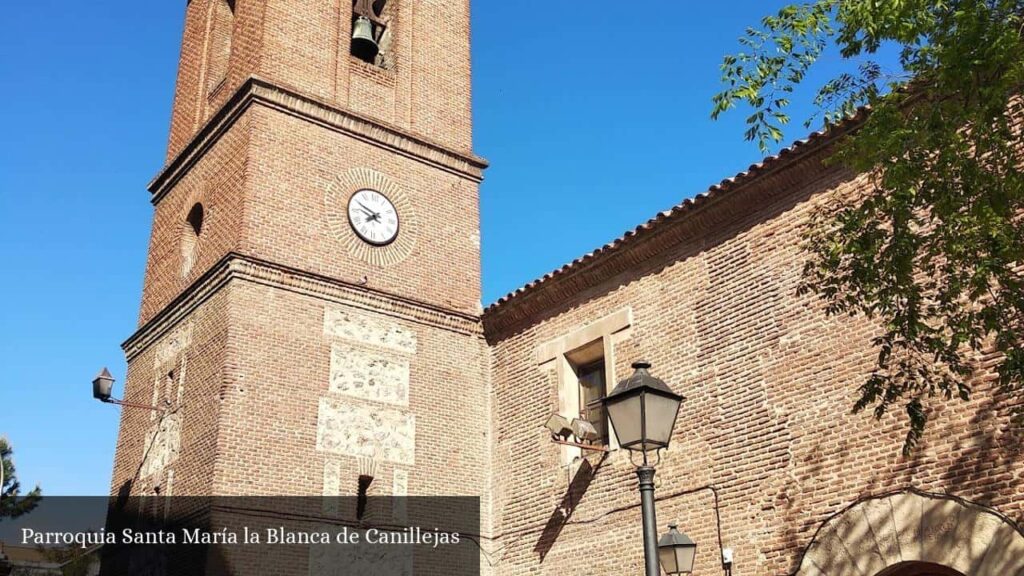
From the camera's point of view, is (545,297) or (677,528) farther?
(545,297)

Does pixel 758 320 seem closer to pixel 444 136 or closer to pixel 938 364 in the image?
pixel 938 364

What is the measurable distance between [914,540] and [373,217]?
844 cm

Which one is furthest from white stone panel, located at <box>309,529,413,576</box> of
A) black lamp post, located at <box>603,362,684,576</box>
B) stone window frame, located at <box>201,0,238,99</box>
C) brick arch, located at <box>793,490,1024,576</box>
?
stone window frame, located at <box>201,0,238,99</box>

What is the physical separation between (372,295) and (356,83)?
11.5 ft

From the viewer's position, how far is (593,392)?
13.0 meters

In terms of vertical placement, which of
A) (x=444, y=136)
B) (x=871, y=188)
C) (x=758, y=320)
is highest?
(x=444, y=136)

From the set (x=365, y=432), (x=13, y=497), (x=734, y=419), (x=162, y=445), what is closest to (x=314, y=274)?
(x=365, y=432)

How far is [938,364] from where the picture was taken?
8805 millimetres

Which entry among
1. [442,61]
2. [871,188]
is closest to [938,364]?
[871,188]

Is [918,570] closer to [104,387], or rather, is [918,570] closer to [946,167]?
[946,167]

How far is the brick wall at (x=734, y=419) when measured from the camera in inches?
353

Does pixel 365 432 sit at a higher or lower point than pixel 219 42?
lower

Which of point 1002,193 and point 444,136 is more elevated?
point 444,136

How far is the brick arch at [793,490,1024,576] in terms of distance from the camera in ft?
25.9
